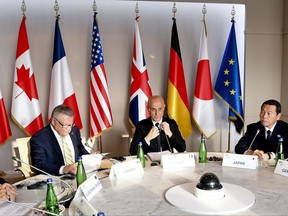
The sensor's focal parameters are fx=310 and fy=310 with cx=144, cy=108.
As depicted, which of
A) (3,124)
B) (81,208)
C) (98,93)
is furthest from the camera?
(98,93)

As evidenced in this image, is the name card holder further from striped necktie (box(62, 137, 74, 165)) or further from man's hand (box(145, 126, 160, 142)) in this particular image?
man's hand (box(145, 126, 160, 142))

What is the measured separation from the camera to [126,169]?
201 centimetres

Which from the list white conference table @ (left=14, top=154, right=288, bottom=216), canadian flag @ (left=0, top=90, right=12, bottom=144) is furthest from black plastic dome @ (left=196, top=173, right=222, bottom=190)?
canadian flag @ (left=0, top=90, right=12, bottom=144)

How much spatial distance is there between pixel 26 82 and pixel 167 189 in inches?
93.5

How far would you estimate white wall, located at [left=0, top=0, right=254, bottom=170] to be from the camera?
3.65 m

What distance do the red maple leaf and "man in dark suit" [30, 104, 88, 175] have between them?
1176mm

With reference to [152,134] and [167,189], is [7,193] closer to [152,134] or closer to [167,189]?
[167,189]

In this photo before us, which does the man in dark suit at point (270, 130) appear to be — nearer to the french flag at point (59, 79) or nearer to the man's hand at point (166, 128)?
the man's hand at point (166, 128)

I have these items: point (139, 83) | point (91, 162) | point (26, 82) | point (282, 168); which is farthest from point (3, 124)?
point (282, 168)

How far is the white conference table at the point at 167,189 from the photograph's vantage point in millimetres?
1484

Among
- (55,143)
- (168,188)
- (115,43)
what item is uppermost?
(115,43)

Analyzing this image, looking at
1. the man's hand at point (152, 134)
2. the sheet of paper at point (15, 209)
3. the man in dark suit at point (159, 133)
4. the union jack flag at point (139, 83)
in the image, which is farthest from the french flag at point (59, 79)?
the sheet of paper at point (15, 209)

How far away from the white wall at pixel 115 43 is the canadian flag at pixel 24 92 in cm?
20

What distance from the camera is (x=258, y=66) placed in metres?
4.16
